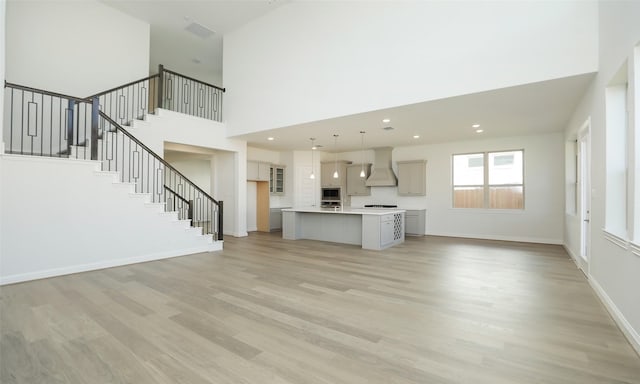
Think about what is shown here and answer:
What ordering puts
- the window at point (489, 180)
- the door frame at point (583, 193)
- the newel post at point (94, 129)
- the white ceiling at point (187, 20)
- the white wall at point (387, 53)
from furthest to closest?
1. the window at point (489, 180)
2. the white ceiling at point (187, 20)
3. the newel post at point (94, 129)
4. the door frame at point (583, 193)
5. the white wall at point (387, 53)

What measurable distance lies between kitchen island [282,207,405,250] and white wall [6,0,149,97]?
5.39 meters

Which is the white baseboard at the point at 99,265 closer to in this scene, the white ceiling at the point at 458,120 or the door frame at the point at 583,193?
the white ceiling at the point at 458,120

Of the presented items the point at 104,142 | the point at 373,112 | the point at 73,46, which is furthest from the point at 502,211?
the point at 73,46

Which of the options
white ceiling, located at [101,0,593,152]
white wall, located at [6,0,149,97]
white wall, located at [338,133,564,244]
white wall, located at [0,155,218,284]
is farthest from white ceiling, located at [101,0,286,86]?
white wall, located at [338,133,564,244]

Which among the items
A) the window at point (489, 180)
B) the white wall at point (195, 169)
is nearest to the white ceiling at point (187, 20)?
the white wall at point (195, 169)

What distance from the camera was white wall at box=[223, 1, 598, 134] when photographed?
155 inches

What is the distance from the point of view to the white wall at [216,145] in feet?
21.3

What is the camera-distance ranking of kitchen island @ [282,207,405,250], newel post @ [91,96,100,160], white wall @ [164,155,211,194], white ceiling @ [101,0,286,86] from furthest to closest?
white wall @ [164,155,211,194] → white ceiling @ [101,0,286,86] → kitchen island @ [282,207,405,250] → newel post @ [91,96,100,160]

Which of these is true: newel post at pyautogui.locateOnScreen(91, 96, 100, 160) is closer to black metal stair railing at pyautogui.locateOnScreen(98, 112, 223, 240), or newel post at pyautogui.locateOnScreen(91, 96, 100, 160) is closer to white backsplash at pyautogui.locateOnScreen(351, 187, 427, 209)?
black metal stair railing at pyautogui.locateOnScreen(98, 112, 223, 240)

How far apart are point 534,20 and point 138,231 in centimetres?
704

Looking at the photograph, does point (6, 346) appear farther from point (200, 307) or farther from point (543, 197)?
point (543, 197)

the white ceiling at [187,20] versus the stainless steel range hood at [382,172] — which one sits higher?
the white ceiling at [187,20]

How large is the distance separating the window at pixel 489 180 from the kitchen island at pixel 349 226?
248 cm

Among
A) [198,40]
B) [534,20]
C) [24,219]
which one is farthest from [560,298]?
[198,40]
